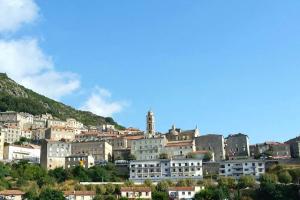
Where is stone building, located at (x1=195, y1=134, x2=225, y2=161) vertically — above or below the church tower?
below

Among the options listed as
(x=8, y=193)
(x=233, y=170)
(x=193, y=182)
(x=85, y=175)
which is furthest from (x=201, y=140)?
(x=8, y=193)

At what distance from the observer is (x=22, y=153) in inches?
3546

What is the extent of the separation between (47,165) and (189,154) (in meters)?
24.3

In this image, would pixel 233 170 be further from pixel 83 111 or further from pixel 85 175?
pixel 83 111

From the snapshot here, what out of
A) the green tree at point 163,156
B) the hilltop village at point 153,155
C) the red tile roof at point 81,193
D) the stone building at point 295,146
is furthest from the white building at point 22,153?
the stone building at point 295,146

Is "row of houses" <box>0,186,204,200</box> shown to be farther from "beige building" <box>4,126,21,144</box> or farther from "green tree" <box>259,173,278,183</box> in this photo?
"beige building" <box>4,126,21,144</box>

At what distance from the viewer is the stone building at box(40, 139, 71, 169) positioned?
81.4 metres

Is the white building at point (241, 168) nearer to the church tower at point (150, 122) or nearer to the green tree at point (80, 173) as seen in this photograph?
the green tree at point (80, 173)

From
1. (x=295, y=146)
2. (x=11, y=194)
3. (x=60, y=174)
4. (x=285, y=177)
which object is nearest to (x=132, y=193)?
(x=60, y=174)

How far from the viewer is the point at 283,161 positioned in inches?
2894

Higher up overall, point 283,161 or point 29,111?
point 29,111

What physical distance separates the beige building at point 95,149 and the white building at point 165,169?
12.7m

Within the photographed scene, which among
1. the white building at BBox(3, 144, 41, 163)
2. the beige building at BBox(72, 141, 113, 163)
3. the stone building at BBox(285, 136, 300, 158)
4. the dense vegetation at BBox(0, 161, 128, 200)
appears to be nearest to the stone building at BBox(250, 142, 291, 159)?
the stone building at BBox(285, 136, 300, 158)

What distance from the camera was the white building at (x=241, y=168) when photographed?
73688mm
